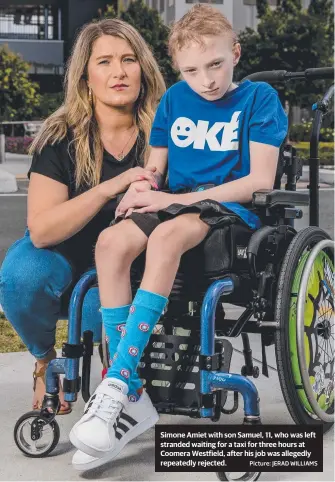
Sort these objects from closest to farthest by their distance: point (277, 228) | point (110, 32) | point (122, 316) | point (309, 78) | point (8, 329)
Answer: point (122, 316), point (277, 228), point (110, 32), point (309, 78), point (8, 329)

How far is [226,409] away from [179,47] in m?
1.20

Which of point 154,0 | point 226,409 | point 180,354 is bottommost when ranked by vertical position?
point 226,409

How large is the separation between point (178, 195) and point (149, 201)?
0.28 feet

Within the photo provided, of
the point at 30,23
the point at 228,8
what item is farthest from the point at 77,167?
the point at 30,23

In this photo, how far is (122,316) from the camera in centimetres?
263

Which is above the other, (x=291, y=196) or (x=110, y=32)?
(x=110, y=32)

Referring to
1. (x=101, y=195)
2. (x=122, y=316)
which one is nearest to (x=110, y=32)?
(x=101, y=195)

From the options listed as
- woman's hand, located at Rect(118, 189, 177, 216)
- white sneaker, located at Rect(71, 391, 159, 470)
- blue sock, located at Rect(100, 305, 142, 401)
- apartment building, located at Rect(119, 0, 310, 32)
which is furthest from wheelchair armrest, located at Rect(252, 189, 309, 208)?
apartment building, located at Rect(119, 0, 310, 32)

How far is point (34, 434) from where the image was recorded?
2.78 meters

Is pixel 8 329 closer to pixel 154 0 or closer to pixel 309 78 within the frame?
pixel 309 78

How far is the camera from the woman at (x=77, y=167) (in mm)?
2973

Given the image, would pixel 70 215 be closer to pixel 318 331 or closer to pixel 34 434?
pixel 34 434

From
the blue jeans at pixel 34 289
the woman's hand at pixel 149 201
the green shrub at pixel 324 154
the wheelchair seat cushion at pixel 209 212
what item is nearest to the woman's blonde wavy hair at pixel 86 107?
the blue jeans at pixel 34 289

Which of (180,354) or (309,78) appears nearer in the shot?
(180,354)
